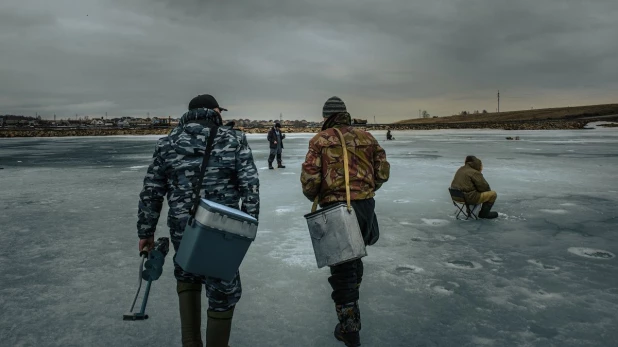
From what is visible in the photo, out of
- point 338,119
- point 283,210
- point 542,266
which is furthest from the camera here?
point 283,210

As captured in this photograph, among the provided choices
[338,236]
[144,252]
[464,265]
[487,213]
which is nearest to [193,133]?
[144,252]

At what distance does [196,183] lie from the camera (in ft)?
8.95

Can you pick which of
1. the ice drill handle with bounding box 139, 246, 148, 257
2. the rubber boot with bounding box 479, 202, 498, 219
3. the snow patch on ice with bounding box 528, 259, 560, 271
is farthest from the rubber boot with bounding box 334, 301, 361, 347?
the rubber boot with bounding box 479, 202, 498, 219

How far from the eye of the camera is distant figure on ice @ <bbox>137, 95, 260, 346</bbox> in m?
2.71

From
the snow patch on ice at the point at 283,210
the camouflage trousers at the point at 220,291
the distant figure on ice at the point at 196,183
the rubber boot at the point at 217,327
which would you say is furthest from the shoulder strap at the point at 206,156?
the snow patch on ice at the point at 283,210

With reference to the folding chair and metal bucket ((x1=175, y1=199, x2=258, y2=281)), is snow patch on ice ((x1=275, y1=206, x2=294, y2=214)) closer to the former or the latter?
the folding chair

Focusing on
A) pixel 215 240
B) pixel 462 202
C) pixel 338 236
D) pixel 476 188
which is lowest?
pixel 462 202

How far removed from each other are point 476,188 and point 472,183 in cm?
10

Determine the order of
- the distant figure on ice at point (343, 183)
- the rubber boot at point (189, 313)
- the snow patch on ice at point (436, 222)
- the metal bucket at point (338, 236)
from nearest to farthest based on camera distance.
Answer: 1. the rubber boot at point (189, 313)
2. the metal bucket at point (338, 236)
3. the distant figure on ice at point (343, 183)
4. the snow patch on ice at point (436, 222)

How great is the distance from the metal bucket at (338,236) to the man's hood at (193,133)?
3.31 ft

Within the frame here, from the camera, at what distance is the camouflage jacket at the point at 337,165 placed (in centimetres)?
326

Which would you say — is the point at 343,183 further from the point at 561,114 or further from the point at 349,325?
the point at 561,114

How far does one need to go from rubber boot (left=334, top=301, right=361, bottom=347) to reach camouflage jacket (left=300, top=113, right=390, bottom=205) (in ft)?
2.69

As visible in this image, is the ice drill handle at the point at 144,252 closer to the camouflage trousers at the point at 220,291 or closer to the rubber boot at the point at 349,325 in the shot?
the camouflage trousers at the point at 220,291
